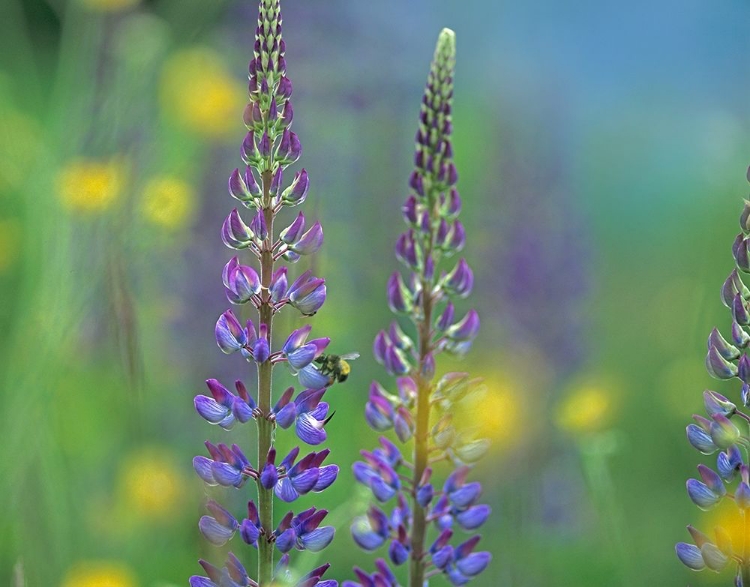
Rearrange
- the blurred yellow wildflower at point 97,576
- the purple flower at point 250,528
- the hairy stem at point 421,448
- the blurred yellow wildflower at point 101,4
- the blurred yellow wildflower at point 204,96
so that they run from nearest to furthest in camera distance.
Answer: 1. the purple flower at point 250,528
2. the hairy stem at point 421,448
3. the blurred yellow wildflower at point 97,576
4. the blurred yellow wildflower at point 101,4
5. the blurred yellow wildflower at point 204,96

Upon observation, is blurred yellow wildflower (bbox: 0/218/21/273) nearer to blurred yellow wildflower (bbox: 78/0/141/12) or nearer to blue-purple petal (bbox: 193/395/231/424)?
blurred yellow wildflower (bbox: 78/0/141/12)

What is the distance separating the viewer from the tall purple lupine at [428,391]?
5.68 ft

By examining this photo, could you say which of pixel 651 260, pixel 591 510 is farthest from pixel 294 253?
pixel 651 260

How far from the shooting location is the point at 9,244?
4945mm

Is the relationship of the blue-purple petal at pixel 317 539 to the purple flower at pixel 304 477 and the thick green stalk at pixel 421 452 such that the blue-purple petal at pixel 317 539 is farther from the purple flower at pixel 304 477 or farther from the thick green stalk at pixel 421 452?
the thick green stalk at pixel 421 452

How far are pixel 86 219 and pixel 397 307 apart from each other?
2205 millimetres

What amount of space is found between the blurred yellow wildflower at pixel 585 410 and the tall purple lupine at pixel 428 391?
2056 mm

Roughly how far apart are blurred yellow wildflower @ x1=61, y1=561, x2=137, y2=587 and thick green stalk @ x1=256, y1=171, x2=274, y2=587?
1284mm

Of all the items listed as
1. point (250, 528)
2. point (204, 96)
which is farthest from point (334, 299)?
point (250, 528)

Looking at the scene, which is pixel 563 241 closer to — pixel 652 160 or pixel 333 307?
pixel 333 307

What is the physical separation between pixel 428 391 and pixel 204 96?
4.00 metres

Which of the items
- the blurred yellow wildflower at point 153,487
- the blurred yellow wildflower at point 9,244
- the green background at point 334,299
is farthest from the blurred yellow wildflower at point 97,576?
the blurred yellow wildflower at point 9,244

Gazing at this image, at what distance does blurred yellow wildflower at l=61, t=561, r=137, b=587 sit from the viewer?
276 cm

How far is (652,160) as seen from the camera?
29.3 feet
